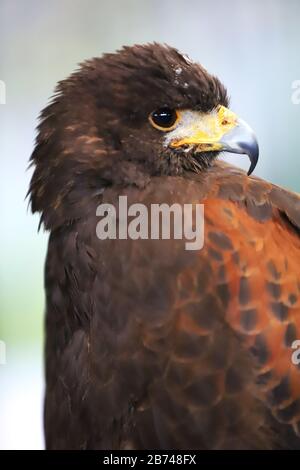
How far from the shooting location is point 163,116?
1.33 meters

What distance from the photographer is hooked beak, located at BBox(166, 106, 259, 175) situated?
134 cm

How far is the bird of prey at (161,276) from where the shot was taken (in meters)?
1.21

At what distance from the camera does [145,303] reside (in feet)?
4.09

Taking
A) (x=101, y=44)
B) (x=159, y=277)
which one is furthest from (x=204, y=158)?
(x=101, y=44)

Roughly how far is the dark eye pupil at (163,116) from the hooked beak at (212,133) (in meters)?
0.01
